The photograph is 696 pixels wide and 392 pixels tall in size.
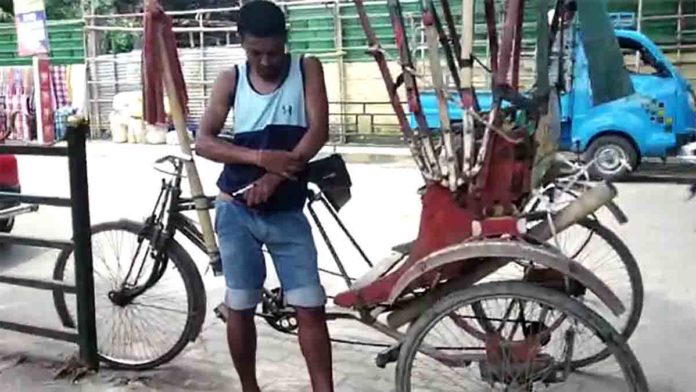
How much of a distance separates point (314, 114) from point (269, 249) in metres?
0.57

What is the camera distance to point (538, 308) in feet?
10.5

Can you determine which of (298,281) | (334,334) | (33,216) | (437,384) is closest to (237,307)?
(298,281)

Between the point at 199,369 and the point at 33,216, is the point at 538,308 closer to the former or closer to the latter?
the point at 199,369

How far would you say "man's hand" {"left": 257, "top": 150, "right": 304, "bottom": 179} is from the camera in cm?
311

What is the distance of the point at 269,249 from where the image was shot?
336cm

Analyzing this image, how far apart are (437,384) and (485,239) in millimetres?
1233

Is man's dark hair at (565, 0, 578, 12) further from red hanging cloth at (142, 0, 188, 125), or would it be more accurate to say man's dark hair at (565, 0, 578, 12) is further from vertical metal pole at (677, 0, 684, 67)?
vertical metal pole at (677, 0, 684, 67)

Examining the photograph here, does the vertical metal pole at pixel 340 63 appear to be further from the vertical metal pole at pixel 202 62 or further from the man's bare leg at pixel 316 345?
the man's bare leg at pixel 316 345

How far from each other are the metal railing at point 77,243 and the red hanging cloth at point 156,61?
0.35m

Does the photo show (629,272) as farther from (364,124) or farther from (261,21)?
(364,124)

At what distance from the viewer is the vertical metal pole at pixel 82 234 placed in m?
4.03

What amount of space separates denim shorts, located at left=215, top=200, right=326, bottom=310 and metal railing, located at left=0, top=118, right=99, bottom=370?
101cm

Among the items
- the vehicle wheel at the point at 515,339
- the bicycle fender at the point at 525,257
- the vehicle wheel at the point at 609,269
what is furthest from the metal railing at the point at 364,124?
the bicycle fender at the point at 525,257

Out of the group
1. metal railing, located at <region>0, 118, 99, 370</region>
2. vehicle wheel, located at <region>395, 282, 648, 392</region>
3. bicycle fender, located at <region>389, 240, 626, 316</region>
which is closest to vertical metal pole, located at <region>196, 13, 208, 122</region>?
metal railing, located at <region>0, 118, 99, 370</region>
